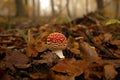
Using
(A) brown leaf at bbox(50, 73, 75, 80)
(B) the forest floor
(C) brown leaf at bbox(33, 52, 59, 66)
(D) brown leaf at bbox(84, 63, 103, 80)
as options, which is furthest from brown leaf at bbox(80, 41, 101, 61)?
(A) brown leaf at bbox(50, 73, 75, 80)

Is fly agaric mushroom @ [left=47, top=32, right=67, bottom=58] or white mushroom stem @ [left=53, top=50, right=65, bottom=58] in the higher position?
fly agaric mushroom @ [left=47, top=32, right=67, bottom=58]

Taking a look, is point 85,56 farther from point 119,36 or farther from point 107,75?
point 119,36

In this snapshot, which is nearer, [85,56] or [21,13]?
[85,56]

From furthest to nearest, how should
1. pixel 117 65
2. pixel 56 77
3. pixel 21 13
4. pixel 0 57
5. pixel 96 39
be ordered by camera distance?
pixel 21 13 < pixel 96 39 < pixel 0 57 < pixel 117 65 < pixel 56 77

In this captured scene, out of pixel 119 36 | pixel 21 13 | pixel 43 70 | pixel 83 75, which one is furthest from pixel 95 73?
pixel 21 13

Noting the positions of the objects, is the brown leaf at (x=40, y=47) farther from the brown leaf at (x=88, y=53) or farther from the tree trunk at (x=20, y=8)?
the tree trunk at (x=20, y=8)

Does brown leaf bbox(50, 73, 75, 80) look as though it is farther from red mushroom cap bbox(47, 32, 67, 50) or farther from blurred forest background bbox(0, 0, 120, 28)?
blurred forest background bbox(0, 0, 120, 28)
